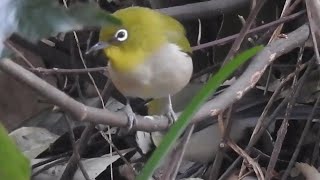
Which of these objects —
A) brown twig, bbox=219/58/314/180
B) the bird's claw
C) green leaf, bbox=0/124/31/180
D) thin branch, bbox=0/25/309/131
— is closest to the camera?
green leaf, bbox=0/124/31/180

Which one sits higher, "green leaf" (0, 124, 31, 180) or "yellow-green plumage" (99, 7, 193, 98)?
"green leaf" (0, 124, 31, 180)

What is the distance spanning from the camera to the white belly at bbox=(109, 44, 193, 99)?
3.32 feet

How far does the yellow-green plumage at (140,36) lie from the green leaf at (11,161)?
57 cm

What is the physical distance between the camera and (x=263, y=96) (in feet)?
4.30

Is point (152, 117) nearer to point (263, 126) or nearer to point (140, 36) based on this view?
point (140, 36)

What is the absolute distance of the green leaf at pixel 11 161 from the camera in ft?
1.29

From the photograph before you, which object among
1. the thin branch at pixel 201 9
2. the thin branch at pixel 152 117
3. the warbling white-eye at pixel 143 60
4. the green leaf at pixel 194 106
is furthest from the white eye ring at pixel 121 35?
the green leaf at pixel 194 106

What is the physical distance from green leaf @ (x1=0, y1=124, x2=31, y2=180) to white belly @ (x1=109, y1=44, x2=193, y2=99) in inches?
24.1

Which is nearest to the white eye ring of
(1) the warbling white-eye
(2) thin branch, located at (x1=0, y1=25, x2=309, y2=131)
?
(1) the warbling white-eye

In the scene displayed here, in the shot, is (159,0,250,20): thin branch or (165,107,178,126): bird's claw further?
(159,0,250,20): thin branch

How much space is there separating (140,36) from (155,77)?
0.07m

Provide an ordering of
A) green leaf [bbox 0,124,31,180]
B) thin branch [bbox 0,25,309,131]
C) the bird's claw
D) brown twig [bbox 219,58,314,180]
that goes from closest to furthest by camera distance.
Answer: green leaf [bbox 0,124,31,180] < thin branch [bbox 0,25,309,131] < the bird's claw < brown twig [bbox 219,58,314,180]

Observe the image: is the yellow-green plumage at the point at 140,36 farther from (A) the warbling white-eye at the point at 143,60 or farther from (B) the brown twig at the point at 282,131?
(B) the brown twig at the point at 282,131

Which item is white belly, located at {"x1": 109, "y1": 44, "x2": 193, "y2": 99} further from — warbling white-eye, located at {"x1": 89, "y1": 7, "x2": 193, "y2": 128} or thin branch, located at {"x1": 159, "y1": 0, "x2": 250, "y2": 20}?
thin branch, located at {"x1": 159, "y1": 0, "x2": 250, "y2": 20}
